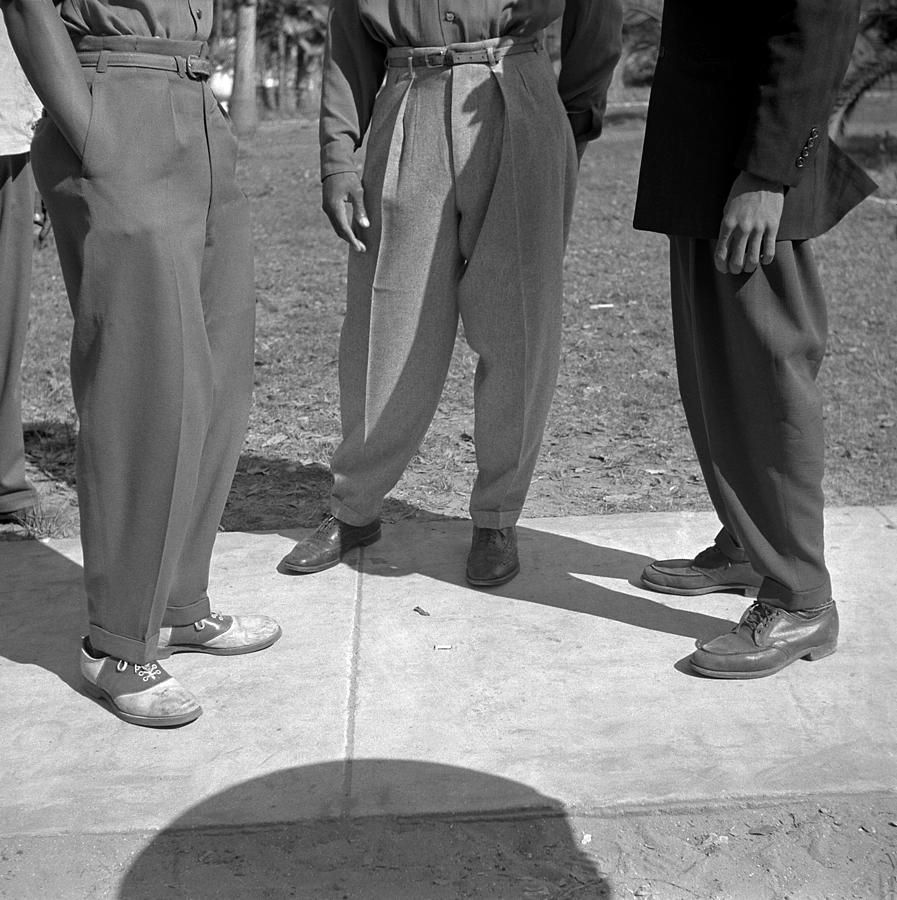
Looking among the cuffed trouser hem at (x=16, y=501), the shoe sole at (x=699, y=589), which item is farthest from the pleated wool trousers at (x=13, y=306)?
the shoe sole at (x=699, y=589)

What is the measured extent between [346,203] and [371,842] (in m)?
1.90

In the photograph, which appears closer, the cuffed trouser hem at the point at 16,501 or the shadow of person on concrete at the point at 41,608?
the shadow of person on concrete at the point at 41,608

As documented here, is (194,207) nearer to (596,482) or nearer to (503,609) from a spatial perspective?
(503,609)

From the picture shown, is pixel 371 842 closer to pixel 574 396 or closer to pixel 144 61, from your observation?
pixel 144 61

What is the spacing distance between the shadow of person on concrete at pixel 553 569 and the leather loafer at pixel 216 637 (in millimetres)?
471

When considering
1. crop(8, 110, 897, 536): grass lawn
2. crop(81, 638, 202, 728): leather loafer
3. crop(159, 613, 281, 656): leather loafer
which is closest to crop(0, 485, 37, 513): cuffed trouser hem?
crop(8, 110, 897, 536): grass lawn

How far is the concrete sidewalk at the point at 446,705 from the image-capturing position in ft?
8.83

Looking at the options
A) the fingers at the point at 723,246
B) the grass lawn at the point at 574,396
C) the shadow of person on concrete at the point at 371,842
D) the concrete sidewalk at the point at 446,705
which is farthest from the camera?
the grass lawn at the point at 574,396

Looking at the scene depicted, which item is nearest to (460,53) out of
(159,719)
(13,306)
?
(13,306)

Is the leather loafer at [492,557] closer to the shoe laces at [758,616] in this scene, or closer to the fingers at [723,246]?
A: the shoe laces at [758,616]

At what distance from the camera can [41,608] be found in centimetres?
366

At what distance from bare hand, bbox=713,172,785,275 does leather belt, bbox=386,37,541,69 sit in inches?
37.6

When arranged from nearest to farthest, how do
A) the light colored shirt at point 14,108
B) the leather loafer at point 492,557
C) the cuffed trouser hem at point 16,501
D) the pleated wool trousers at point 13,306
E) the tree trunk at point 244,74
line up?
1. the leather loafer at point 492,557
2. the light colored shirt at point 14,108
3. the pleated wool trousers at point 13,306
4. the cuffed trouser hem at point 16,501
5. the tree trunk at point 244,74

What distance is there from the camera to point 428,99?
3.60m
